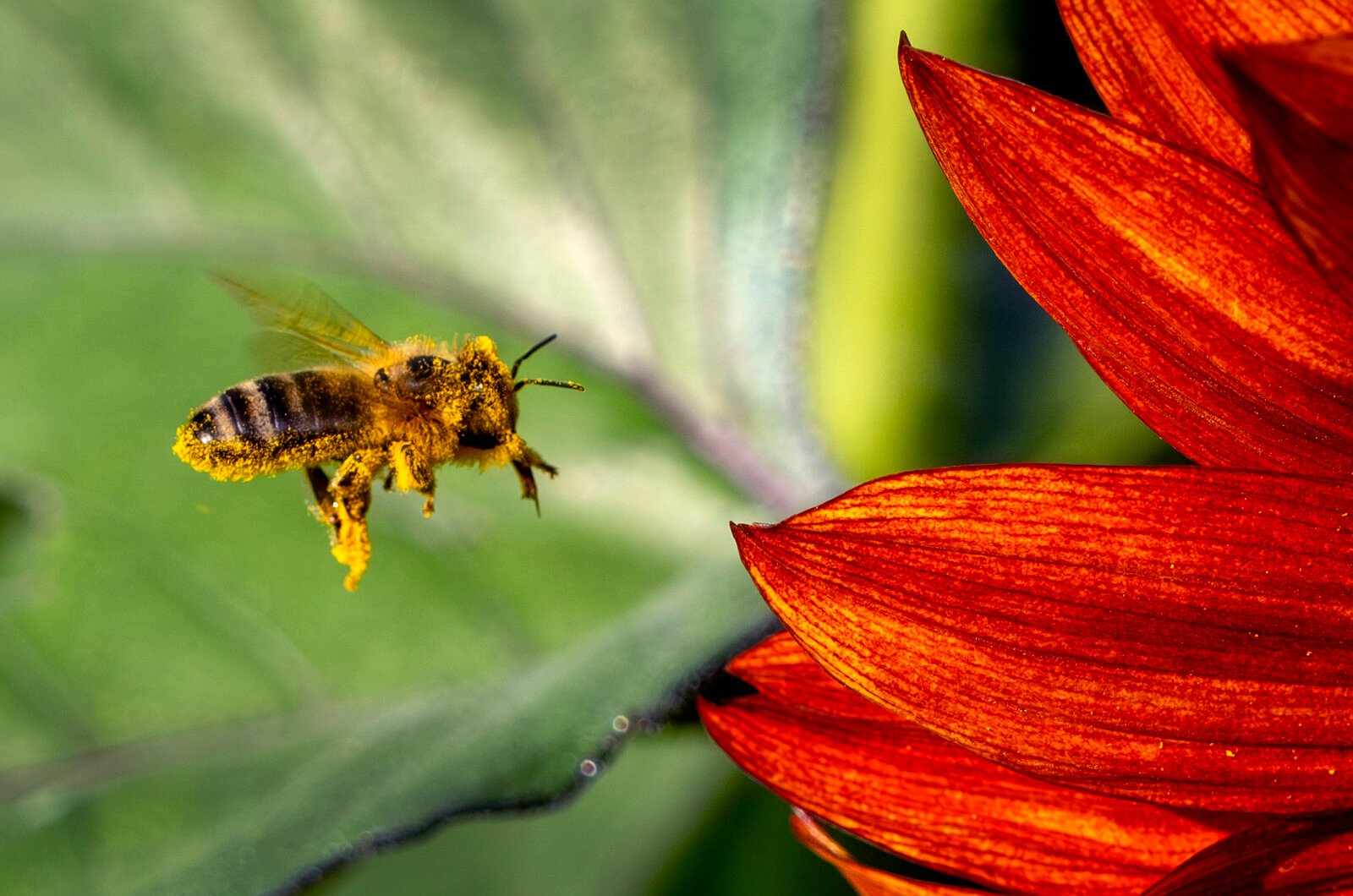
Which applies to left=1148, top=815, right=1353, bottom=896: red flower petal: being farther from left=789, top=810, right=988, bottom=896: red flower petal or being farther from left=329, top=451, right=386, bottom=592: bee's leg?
left=329, top=451, right=386, bottom=592: bee's leg

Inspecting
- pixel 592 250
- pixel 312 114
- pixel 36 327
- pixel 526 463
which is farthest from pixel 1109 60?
pixel 36 327

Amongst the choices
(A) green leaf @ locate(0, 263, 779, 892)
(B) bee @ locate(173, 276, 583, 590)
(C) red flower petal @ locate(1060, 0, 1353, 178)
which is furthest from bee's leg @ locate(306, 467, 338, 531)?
(C) red flower petal @ locate(1060, 0, 1353, 178)

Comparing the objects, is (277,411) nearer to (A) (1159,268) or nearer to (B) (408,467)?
(B) (408,467)

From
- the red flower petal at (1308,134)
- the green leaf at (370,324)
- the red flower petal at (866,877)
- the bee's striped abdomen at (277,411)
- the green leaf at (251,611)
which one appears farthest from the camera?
the green leaf at (370,324)

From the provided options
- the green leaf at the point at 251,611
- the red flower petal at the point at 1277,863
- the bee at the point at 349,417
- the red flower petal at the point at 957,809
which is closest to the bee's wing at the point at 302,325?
the bee at the point at 349,417

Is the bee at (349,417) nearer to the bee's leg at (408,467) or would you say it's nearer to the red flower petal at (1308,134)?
the bee's leg at (408,467)

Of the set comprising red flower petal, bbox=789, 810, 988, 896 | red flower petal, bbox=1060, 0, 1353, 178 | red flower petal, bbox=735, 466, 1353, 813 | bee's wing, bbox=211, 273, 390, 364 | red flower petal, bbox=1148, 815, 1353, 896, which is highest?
bee's wing, bbox=211, 273, 390, 364

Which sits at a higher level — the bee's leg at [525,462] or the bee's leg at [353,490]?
the bee's leg at [353,490]
